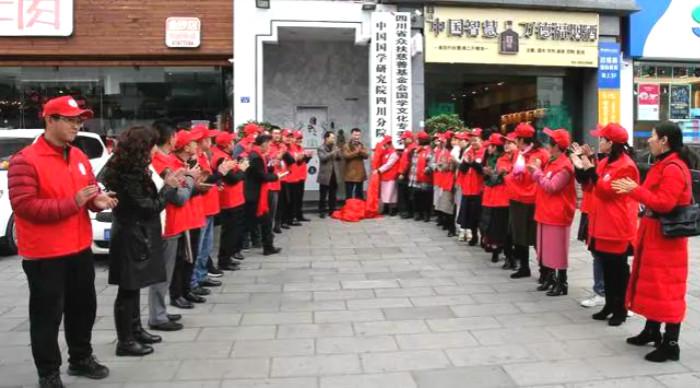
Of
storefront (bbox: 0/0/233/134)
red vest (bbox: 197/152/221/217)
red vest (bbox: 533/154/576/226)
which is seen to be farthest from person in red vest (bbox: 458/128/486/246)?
storefront (bbox: 0/0/233/134)

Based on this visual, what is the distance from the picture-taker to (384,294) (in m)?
6.80

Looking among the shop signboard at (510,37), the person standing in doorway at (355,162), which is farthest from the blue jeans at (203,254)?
the shop signboard at (510,37)

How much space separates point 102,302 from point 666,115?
48.7ft

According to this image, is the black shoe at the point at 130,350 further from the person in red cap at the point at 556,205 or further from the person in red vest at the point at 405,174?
the person in red vest at the point at 405,174

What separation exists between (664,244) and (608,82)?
11817mm

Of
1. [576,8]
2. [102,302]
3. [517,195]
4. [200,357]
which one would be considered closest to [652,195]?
[517,195]

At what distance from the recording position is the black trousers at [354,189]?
13.5 meters

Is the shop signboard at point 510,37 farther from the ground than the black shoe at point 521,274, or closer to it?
farther from the ground

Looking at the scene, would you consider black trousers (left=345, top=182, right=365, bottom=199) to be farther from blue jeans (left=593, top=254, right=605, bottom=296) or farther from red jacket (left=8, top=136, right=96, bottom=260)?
red jacket (left=8, top=136, right=96, bottom=260)

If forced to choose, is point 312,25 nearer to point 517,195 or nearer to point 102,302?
point 517,195

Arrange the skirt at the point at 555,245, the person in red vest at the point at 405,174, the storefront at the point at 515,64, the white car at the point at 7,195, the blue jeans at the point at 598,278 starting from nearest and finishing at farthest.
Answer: the blue jeans at the point at 598,278, the skirt at the point at 555,245, the white car at the point at 7,195, the person in red vest at the point at 405,174, the storefront at the point at 515,64

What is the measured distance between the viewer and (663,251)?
474 centimetres

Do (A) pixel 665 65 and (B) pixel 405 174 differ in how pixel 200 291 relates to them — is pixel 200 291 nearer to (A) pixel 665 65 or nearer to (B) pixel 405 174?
(B) pixel 405 174

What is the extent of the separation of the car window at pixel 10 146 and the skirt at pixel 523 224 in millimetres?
7534
